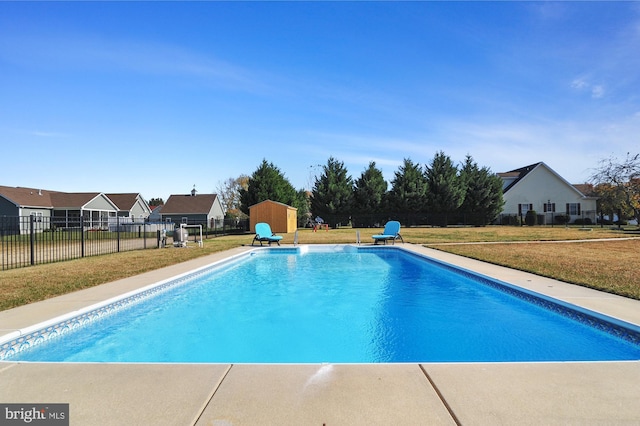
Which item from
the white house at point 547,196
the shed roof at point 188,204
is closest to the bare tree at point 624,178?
the white house at point 547,196

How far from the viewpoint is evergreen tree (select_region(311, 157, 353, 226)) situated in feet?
115

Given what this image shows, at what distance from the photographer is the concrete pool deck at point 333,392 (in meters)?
2.22

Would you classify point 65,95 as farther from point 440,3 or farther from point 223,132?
point 440,3

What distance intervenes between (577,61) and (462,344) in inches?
637

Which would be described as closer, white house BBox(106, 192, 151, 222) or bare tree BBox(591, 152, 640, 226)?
bare tree BBox(591, 152, 640, 226)

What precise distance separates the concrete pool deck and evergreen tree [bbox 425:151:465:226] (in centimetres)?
3357

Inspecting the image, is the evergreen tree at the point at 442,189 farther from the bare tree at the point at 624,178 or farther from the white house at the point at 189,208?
the white house at the point at 189,208

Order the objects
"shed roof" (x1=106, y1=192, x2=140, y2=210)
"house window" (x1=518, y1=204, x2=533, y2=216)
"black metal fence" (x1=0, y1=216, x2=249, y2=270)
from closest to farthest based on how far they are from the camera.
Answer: "black metal fence" (x1=0, y1=216, x2=249, y2=270) < "house window" (x1=518, y1=204, x2=533, y2=216) < "shed roof" (x1=106, y1=192, x2=140, y2=210)

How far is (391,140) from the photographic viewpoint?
25.8 meters

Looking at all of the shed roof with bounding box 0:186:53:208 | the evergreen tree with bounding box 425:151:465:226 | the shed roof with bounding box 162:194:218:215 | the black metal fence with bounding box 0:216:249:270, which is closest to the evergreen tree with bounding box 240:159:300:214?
the black metal fence with bounding box 0:216:249:270

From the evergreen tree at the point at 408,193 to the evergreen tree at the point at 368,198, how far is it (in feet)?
4.55

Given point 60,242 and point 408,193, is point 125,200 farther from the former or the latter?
point 408,193

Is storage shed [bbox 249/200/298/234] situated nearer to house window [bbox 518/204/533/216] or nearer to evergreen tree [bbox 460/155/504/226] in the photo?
evergreen tree [bbox 460/155/504/226]

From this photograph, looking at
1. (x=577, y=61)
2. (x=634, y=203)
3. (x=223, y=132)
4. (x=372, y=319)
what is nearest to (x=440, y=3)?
(x=577, y=61)
